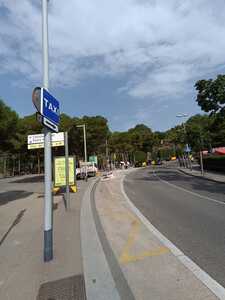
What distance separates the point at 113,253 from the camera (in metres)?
6.86

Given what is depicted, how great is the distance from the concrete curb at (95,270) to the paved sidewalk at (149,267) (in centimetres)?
11

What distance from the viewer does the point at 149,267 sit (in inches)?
230

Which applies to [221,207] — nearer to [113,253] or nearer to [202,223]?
[202,223]

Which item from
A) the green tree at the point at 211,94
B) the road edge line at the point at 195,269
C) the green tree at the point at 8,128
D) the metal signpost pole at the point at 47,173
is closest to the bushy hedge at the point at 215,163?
the green tree at the point at 211,94

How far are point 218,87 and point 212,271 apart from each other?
23412mm

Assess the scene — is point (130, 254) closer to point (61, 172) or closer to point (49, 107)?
point (49, 107)

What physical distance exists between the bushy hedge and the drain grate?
1341 inches

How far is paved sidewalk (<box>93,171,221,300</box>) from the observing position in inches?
183

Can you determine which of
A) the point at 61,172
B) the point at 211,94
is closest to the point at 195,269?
the point at 61,172

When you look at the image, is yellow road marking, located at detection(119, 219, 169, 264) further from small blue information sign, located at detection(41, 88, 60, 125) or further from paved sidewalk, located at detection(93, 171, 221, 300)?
small blue information sign, located at detection(41, 88, 60, 125)

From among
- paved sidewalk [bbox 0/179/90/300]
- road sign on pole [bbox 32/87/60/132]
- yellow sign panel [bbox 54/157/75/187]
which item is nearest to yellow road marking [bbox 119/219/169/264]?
paved sidewalk [bbox 0/179/90/300]

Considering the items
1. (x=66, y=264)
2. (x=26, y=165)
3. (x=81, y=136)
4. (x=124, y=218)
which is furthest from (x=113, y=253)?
(x=26, y=165)

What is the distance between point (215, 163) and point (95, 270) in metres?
37.1

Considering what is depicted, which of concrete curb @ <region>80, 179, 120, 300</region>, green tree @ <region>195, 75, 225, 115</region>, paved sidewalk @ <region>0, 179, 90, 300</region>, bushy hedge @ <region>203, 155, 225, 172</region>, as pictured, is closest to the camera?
concrete curb @ <region>80, 179, 120, 300</region>
